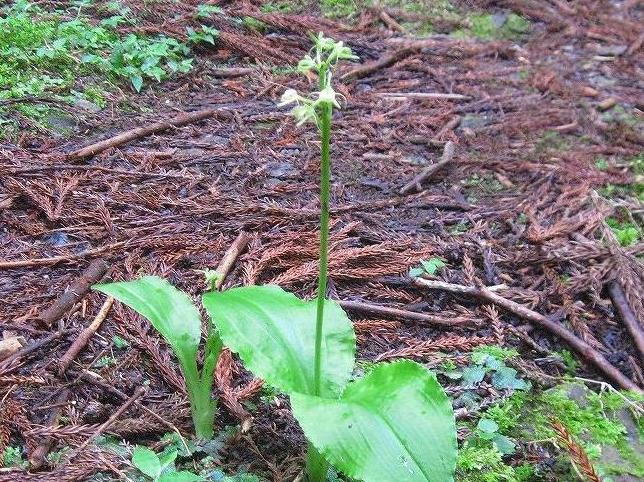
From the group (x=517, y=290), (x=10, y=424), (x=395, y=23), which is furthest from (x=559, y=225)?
(x=395, y=23)

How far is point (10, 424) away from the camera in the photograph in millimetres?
1921

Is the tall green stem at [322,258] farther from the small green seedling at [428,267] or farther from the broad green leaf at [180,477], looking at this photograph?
the small green seedling at [428,267]

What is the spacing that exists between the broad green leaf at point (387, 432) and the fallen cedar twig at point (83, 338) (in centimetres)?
96

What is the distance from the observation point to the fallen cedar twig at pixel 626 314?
101 inches

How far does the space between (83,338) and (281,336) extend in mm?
828

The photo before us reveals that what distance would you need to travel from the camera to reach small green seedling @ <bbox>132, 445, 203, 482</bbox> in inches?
67.8

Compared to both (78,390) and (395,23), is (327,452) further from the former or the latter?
(395,23)

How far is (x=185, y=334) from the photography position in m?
1.95

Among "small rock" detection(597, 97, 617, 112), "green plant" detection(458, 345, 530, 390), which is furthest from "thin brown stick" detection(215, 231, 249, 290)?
"small rock" detection(597, 97, 617, 112)

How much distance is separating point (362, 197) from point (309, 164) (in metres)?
0.43

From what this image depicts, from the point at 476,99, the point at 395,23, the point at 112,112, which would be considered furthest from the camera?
the point at 395,23

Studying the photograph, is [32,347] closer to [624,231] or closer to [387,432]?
[387,432]

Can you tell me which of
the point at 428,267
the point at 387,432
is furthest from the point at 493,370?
the point at 387,432

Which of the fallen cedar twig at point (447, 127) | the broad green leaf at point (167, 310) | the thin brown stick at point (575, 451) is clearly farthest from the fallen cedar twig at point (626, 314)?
the broad green leaf at point (167, 310)
